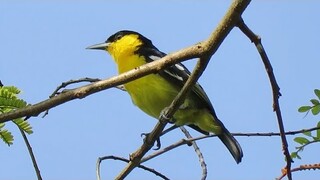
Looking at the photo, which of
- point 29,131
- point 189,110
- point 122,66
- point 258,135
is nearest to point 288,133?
point 258,135

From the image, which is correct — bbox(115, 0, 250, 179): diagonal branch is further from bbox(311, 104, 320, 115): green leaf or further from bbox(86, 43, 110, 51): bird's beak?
bbox(86, 43, 110, 51): bird's beak

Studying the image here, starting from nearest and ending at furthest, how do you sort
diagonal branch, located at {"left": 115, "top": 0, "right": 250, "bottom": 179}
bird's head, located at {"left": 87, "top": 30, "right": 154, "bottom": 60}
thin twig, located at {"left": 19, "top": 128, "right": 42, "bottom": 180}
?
diagonal branch, located at {"left": 115, "top": 0, "right": 250, "bottom": 179} → thin twig, located at {"left": 19, "top": 128, "right": 42, "bottom": 180} → bird's head, located at {"left": 87, "top": 30, "right": 154, "bottom": 60}

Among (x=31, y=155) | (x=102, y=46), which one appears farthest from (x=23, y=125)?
(x=102, y=46)

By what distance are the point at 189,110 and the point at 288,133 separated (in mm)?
1596

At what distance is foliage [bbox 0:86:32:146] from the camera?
260 centimetres

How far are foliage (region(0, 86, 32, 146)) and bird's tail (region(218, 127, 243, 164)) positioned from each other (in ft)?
6.07

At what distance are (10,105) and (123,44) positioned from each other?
9.27 feet

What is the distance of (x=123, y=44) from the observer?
5383mm

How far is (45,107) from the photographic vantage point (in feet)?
7.39

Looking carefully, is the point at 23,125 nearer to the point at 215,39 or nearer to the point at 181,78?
the point at 215,39

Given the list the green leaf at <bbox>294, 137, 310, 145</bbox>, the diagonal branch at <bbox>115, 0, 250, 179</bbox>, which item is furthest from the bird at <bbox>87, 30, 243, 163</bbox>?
the diagonal branch at <bbox>115, 0, 250, 179</bbox>

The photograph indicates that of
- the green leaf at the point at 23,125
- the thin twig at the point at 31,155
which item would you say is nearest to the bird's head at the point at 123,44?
the green leaf at the point at 23,125

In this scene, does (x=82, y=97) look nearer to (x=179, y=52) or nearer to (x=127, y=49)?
(x=179, y=52)

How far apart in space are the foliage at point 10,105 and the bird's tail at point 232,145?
1.85m
